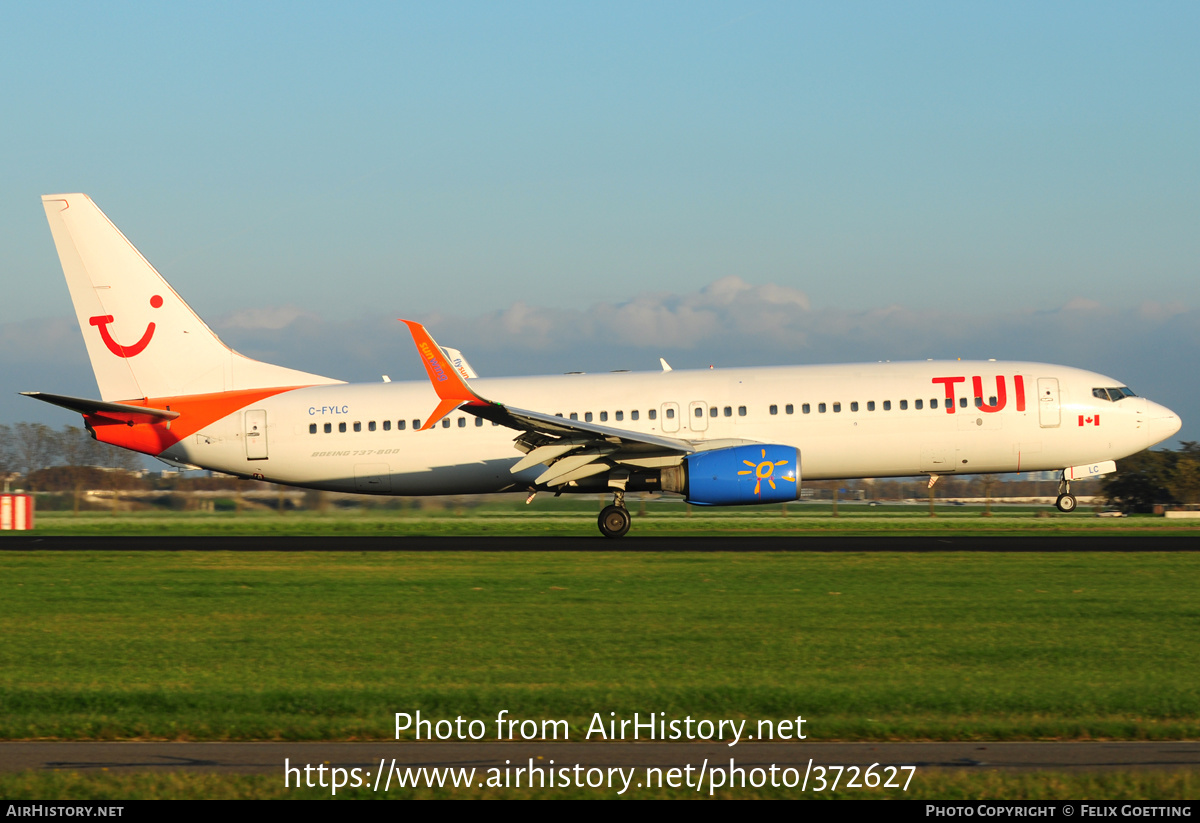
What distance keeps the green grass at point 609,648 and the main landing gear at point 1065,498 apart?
8.72 meters

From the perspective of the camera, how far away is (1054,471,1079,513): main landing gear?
1144 inches

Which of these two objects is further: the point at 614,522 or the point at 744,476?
the point at 614,522

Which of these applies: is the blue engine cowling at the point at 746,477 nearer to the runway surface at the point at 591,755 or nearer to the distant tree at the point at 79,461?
the runway surface at the point at 591,755

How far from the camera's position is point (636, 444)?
26844mm

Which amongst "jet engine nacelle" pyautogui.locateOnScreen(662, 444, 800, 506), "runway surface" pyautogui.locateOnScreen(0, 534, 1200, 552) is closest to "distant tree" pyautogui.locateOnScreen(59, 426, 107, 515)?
"runway surface" pyautogui.locateOnScreen(0, 534, 1200, 552)

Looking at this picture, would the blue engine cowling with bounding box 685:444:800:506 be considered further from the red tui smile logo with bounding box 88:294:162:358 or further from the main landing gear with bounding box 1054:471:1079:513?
the red tui smile logo with bounding box 88:294:162:358

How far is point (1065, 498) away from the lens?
2938 cm

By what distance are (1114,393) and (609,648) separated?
71.5 ft

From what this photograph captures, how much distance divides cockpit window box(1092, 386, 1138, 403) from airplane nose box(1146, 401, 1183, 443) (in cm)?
61

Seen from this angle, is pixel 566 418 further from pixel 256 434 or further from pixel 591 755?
pixel 591 755

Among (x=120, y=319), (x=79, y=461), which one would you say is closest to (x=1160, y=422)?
(x=120, y=319)
